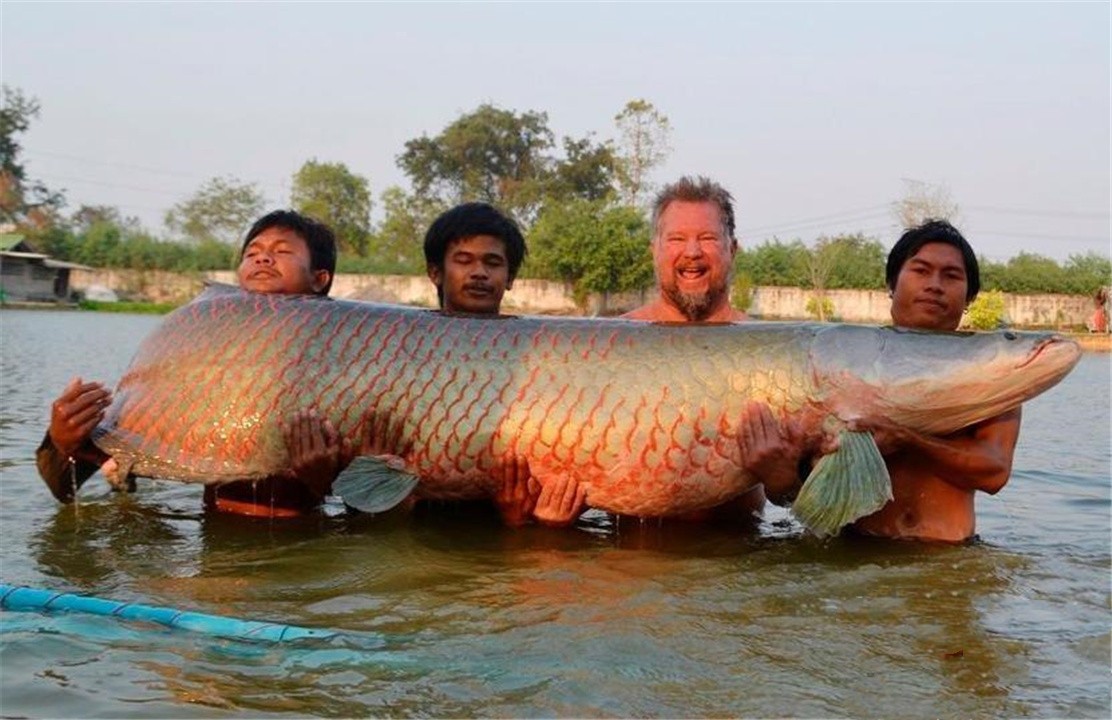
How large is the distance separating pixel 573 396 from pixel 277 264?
5.21ft

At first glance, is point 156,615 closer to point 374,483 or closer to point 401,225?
point 374,483

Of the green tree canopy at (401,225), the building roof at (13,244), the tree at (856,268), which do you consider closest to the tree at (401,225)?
the green tree canopy at (401,225)

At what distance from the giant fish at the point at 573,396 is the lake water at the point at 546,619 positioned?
0.26 m

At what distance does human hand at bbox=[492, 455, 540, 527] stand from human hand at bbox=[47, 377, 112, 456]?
1660mm

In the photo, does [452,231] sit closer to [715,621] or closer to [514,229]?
[514,229]

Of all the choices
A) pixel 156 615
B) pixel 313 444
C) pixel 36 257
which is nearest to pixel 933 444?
pixel 313 444

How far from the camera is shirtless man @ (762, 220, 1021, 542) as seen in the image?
4082 millimetres

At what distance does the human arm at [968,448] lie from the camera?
13.2 ft

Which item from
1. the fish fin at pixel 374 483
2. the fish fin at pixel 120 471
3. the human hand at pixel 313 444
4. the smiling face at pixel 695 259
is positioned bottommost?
the fish fin at pixel 120 471

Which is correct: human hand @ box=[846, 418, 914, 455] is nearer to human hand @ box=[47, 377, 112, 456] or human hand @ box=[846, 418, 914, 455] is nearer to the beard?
the beard

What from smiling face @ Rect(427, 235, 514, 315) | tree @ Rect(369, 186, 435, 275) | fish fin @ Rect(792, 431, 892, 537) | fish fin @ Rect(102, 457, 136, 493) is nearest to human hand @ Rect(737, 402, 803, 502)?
fish fin @ Rect(792, 431, 892, 537)

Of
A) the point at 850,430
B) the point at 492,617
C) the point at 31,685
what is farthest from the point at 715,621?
the point at 31,685

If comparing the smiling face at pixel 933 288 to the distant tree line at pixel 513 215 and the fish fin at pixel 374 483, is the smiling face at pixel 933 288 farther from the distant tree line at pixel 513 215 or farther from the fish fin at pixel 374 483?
the distant tree line at pixel 513 215

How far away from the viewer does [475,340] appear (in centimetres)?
418
